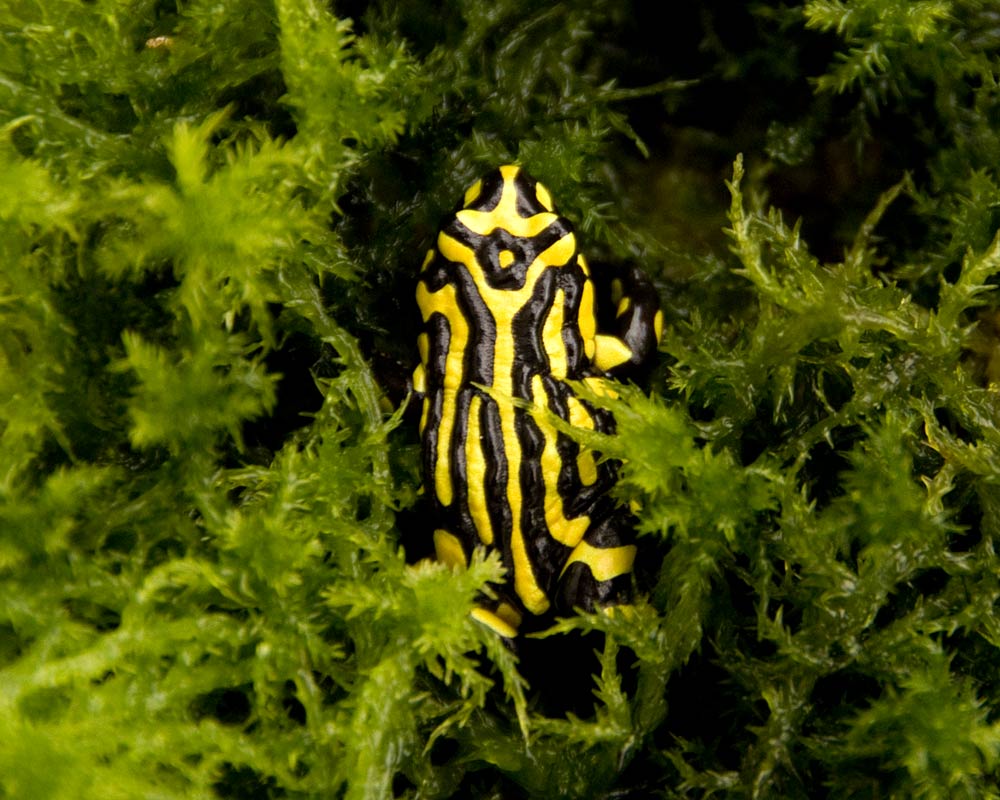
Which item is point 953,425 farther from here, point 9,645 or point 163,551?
point 9,645

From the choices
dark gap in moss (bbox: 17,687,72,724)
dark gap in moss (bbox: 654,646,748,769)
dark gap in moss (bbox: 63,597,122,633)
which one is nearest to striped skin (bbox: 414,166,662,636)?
dark gap in moss (bbox: 654,646,748,769)

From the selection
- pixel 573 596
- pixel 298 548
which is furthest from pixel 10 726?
pixel 573 596

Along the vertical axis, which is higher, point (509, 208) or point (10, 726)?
point (509, 208)

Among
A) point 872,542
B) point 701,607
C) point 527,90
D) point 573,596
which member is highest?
point 527,90

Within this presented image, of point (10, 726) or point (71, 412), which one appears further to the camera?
point (71, 412)

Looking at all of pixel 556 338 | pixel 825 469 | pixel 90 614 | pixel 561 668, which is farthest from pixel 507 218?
pixel 90 614

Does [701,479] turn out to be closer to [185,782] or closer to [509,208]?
[509,208]

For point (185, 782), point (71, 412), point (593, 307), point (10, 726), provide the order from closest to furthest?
point (10, 726) → point (185, 782) → point (71, 412) → point (593, 307)

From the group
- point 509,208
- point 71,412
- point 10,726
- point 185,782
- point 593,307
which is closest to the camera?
point 10,726
